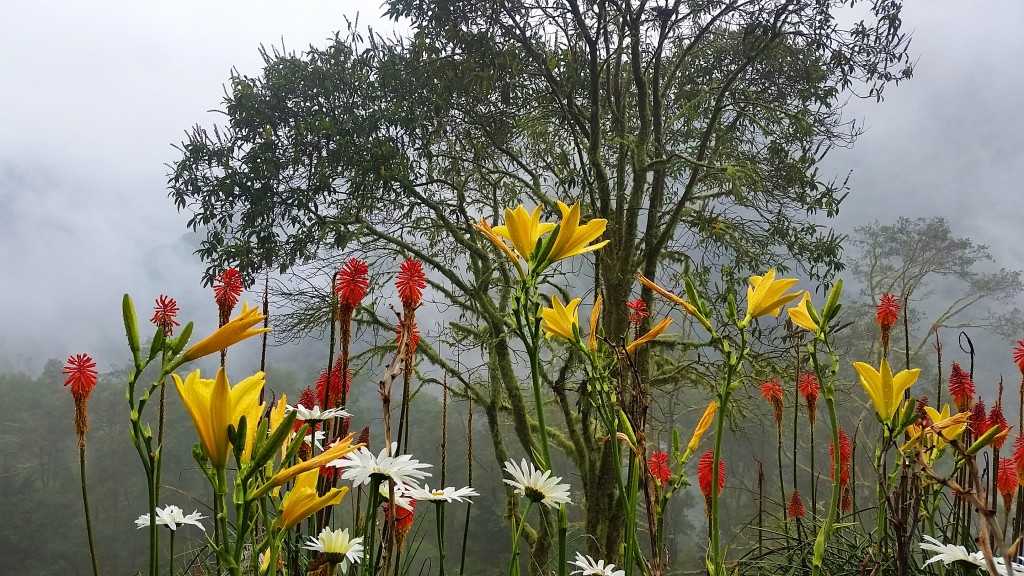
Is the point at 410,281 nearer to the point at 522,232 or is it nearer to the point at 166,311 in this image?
the point at 522,232

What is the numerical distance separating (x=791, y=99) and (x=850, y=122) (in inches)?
28.0

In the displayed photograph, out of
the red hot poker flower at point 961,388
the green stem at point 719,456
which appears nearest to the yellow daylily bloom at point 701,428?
the green stem at point 719,456

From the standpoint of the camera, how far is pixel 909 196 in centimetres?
4644

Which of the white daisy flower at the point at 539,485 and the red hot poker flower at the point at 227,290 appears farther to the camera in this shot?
the red hot poker flower at the point at 227,290

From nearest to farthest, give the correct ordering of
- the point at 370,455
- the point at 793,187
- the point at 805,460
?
the point at 370,455 → the point at 793,187 → the point at 805,460

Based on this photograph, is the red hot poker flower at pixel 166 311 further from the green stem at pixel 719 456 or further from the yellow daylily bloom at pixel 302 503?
the green stem at pixel 719 456

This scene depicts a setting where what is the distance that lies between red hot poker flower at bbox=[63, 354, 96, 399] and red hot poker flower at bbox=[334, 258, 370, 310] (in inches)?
20.1

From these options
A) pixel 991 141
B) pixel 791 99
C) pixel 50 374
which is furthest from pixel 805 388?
pixel 991 141

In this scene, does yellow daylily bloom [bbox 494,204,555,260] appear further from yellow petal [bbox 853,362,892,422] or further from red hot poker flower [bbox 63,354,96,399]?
red hot poker flower [bbox 63,354,96,399]

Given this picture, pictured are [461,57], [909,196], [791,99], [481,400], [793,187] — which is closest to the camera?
[461,57]

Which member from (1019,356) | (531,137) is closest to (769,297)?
(1019,356)

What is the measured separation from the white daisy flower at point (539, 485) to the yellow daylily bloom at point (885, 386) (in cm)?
31

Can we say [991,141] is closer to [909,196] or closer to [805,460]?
[909,196]

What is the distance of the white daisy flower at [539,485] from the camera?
0.64 metres
